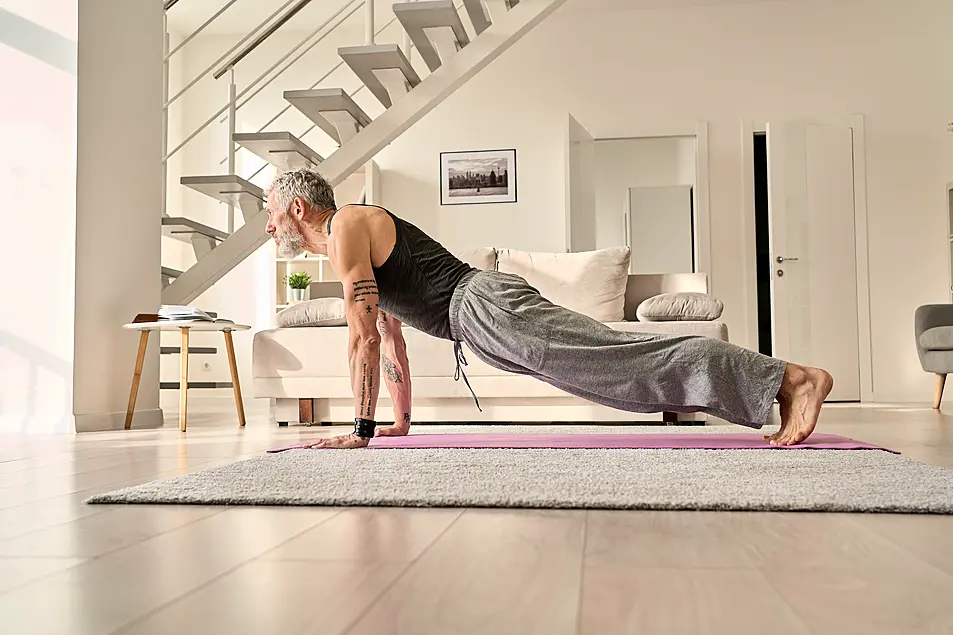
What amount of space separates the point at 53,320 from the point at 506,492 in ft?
10.0

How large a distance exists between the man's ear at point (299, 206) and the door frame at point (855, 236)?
16.8ft

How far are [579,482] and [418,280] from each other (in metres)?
1.05

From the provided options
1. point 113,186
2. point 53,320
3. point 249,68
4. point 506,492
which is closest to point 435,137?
point 249,68

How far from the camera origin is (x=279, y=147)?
5.02m

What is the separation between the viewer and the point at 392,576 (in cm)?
99

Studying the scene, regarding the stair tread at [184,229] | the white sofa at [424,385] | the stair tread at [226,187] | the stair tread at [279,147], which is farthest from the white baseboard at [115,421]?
the stair tread at [279,147]

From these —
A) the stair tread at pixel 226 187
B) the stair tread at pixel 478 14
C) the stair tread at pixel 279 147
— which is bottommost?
A: the stair tread at pixel 226 187

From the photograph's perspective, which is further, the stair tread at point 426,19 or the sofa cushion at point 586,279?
the stair tread at point 426,19

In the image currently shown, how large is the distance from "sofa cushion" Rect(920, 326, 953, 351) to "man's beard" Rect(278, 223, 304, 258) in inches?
165

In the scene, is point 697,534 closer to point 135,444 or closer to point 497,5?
point 135,444

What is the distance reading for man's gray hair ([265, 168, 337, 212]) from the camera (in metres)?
2.60

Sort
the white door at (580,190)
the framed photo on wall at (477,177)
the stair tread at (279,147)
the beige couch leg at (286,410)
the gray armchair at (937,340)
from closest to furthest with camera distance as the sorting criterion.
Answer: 1. the beige couch leg at (286,410)
2. the stair tread at (279,147)
3. the gray armchair at (937,340)
4. the white door at (580,190)
5. the framed photo on wall at (477,177)

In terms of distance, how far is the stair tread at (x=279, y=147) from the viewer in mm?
4867

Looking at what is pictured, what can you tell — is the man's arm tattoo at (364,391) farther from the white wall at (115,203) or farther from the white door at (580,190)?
the white door at (580,190)
